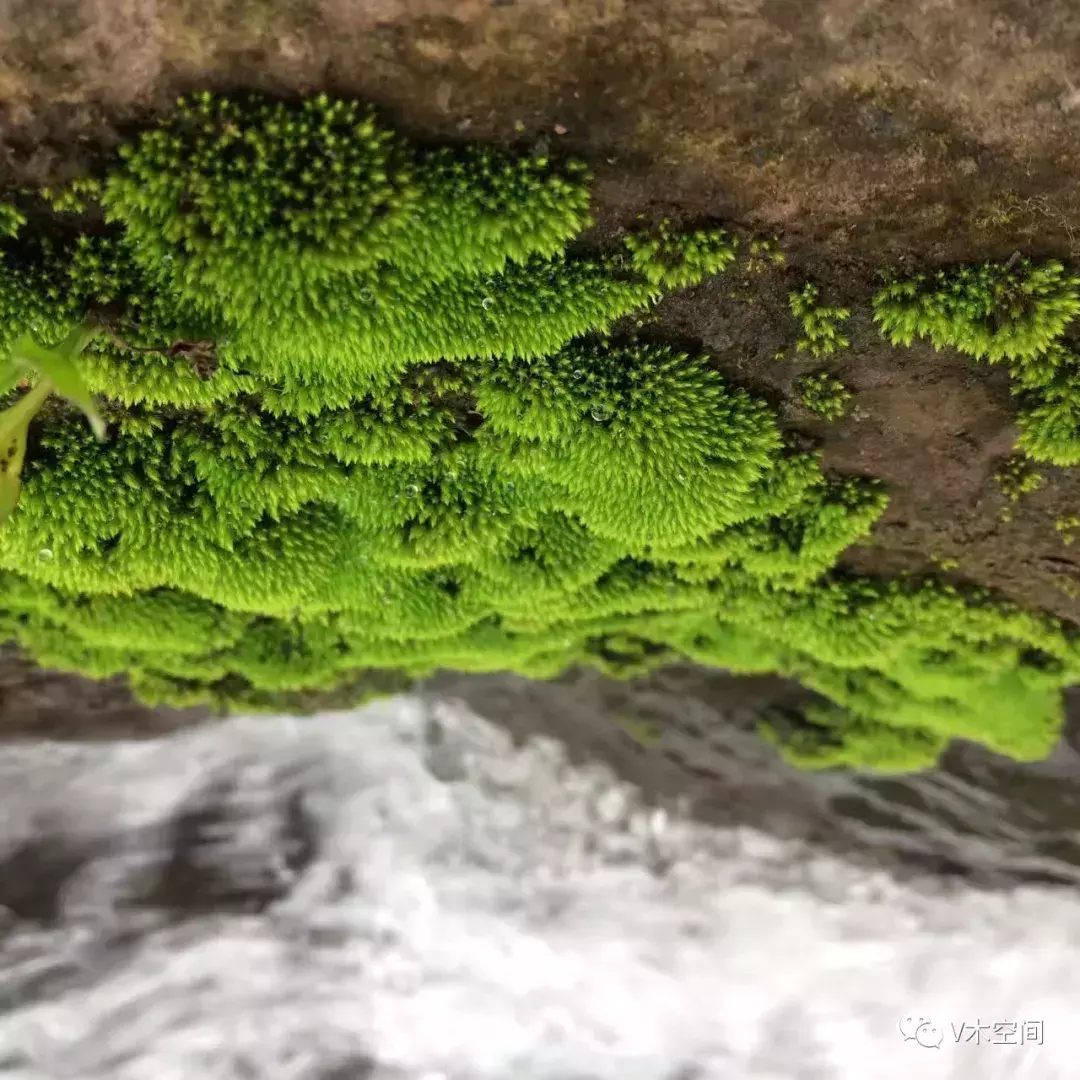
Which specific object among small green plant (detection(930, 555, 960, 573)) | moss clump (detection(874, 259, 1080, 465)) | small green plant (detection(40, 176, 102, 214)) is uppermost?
small green plant (detection(40, 176, 102, 214))

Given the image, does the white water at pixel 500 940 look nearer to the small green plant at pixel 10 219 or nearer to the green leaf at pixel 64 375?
the small green plant at pixel 10 219

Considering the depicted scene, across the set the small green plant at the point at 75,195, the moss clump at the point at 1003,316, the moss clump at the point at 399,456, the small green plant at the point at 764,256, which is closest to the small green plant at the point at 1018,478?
the moss clump at the point at 1003,316

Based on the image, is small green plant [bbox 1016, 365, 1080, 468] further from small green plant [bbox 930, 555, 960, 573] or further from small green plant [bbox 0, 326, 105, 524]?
small green plant [bbox 0, 326, 105, 524]

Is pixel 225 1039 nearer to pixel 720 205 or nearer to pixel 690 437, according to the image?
pixel 690 437

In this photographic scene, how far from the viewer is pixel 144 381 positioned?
2.32 metres

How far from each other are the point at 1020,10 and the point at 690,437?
4.01 ft

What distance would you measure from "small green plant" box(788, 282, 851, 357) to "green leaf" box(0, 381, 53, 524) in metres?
1.96

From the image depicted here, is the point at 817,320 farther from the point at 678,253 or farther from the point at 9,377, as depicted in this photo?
the point at 9,377

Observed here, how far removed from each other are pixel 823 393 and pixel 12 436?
221 centimetres

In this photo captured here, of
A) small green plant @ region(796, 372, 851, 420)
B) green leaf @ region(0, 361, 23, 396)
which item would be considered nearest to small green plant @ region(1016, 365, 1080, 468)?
small green plant @ region(796, 372, 851, 420)

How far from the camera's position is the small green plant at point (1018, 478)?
2.79 meters

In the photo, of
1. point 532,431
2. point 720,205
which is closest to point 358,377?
point 532,431

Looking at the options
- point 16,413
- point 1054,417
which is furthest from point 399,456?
point 1054,417

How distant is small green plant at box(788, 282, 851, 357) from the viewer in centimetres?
236
